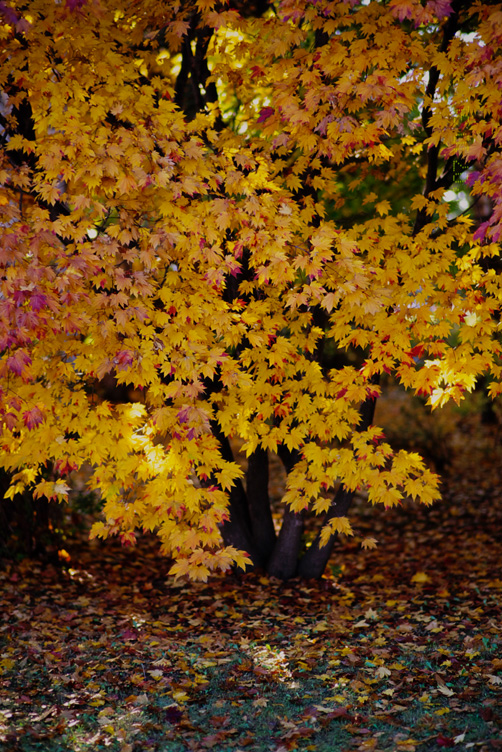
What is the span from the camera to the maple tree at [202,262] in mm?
4656

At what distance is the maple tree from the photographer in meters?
4.66

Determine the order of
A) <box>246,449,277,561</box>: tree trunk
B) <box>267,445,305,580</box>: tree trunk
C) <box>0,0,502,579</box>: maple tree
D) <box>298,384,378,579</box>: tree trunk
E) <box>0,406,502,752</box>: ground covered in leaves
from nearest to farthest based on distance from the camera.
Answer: <box>0,406,502,752</box>: ground covered in leaves < <box>0,0,502,579</box>: maple tree < <box>298,384,378,579</box>: tree trunk < <box>267,445,305,580</box>: tree trunk < <box>246,449,277,561</box>: tree trunk

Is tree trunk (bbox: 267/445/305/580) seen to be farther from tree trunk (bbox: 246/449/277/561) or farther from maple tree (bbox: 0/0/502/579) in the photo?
maple tree (bbox: 0/0/502/579)

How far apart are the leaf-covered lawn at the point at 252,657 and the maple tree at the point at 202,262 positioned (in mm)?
949

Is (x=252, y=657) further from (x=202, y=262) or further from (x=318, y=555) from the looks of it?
(x=202, y=262)

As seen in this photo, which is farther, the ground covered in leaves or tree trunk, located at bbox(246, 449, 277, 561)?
tree trunk, located at bbox(246, 449, 277, 561)

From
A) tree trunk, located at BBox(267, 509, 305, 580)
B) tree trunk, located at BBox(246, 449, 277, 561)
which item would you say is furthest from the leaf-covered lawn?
tree trunk, located at BBox(246, 449, 277, 561)

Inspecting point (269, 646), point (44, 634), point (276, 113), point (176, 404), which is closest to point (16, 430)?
point (176, 404)

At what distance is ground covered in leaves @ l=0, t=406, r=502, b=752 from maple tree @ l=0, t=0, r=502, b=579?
96 centimetres

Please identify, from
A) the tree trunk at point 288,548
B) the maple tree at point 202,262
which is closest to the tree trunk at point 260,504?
the tree trunk at point 288,548

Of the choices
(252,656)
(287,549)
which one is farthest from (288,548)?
(252,656)

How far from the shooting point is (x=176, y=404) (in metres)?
5.06

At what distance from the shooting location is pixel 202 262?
16.1ft

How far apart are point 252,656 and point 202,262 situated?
3.16m
